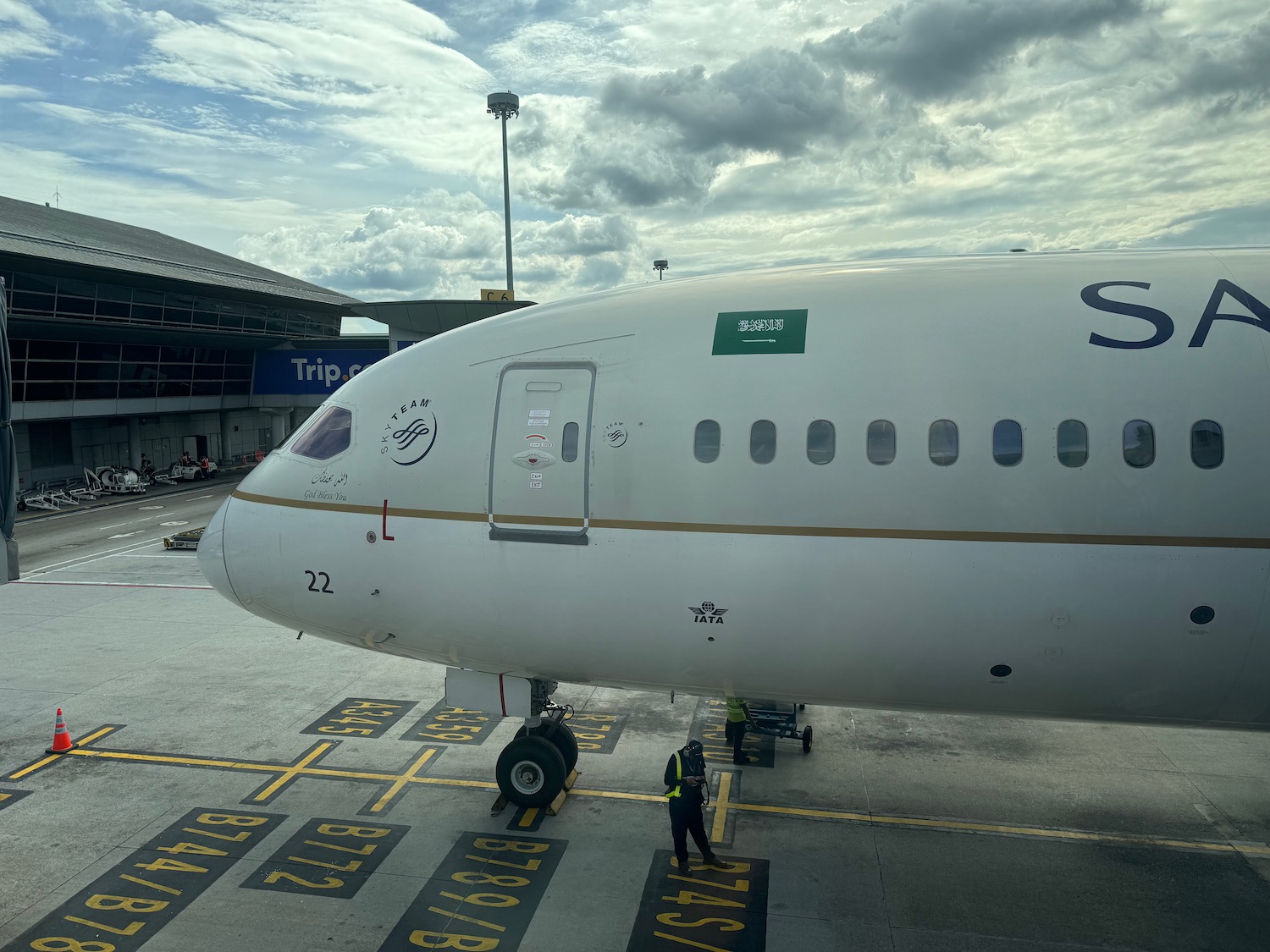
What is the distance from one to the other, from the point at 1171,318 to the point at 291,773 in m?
12.2

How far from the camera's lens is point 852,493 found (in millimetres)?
8570

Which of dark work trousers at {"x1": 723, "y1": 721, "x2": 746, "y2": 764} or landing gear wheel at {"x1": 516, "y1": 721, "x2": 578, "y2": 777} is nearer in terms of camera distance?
landing gear wheel at {"x1": 516, "y1": 721, "x2": 578, "y2": 777}

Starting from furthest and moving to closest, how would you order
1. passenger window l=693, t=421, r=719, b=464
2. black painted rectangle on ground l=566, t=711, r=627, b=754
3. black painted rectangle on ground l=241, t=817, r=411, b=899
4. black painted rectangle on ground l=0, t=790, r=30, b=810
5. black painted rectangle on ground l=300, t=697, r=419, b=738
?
black painted rectangle on ground l=300, t=697, r=419, b=738 < black painted rectangle on ground l=566, t=711, r=627, b=754 < black painted rectangle on ground l=0, t=790, r=30, b=810 < black painted rectangle on ground l=241, t=817, r=411, b=899 < passenger window l=693, t=421, r=719, b=464

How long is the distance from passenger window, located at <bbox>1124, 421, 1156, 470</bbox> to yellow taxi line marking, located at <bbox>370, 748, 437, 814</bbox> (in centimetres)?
961

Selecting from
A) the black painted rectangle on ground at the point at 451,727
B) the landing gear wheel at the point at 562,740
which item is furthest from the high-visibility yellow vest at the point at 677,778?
the black painted rectangle on ground at the point at 451,727

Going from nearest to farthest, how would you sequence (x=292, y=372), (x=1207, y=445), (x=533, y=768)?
(x=1207, y=445)
(x=533, y=768)
(x=292, y=372)

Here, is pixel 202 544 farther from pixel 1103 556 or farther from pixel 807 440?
pixel 1103 556

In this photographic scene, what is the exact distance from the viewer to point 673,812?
10055 millimetres

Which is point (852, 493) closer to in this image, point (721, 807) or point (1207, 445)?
point (1207, 445)

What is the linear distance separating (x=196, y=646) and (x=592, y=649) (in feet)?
42.8

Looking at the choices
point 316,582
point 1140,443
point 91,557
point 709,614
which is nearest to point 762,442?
point 709,614

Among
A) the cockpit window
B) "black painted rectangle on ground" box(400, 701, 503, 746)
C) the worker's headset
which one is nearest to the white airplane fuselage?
the cockpit window

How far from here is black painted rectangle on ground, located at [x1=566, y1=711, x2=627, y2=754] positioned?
1370cm

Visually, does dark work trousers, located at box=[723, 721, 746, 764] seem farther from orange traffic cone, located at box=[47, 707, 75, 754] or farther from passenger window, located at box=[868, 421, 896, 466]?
orange traffic cone, located at box=[47, 707, 75, 754]
